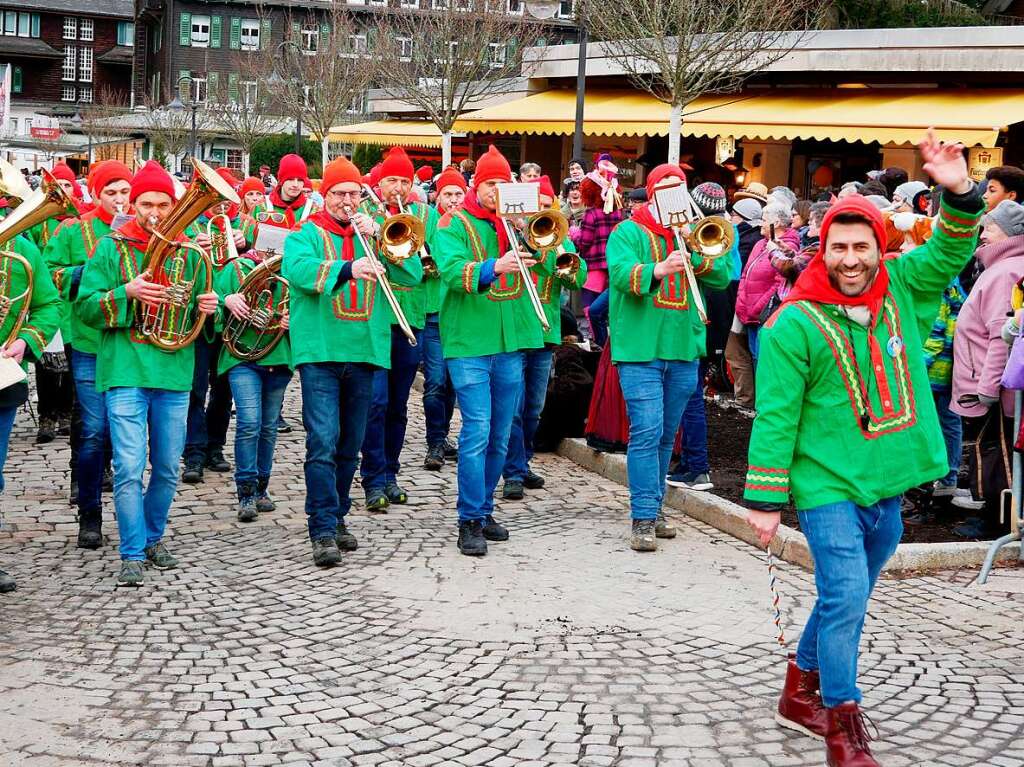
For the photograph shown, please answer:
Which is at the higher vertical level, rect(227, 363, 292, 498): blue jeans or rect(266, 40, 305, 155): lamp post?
rect(266, 40, 305, 155): lamp post

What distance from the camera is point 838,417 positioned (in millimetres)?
4633

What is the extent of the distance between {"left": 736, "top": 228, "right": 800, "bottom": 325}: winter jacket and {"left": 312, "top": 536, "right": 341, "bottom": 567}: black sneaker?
4.77 metres

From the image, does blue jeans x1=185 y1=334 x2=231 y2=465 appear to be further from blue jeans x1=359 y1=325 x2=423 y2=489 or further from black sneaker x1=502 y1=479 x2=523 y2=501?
black sneaker x1=502 y1=479 x2=523 y2=501

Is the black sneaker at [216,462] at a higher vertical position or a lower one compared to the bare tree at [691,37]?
lower

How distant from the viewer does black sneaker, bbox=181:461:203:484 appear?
9.17 m

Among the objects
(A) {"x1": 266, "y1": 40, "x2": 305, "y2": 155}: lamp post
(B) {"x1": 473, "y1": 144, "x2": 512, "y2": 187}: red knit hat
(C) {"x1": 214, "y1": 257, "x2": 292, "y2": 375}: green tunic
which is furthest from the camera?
(A) {"x1": 266, "y1": 40, "x2": 305, "y2": 155}: lamp post

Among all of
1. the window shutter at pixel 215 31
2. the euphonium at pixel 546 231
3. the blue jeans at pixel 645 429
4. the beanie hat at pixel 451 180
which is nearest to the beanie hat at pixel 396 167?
the beanie hat at pixel 451 180

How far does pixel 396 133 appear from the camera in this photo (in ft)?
94.2

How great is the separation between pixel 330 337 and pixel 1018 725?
373cm

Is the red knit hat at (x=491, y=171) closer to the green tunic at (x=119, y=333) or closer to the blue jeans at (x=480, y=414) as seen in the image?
the blue jeans at (x=480, y=414)

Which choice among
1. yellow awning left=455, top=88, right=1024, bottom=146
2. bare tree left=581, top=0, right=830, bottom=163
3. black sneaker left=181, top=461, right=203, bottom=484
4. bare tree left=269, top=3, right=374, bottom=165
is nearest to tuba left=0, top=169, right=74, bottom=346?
black sneaker left=181, top=461, right=203, bottom=484

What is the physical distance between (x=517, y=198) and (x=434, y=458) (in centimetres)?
273

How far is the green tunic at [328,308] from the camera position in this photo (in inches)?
277

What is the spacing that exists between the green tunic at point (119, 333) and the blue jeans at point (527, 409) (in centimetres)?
242
